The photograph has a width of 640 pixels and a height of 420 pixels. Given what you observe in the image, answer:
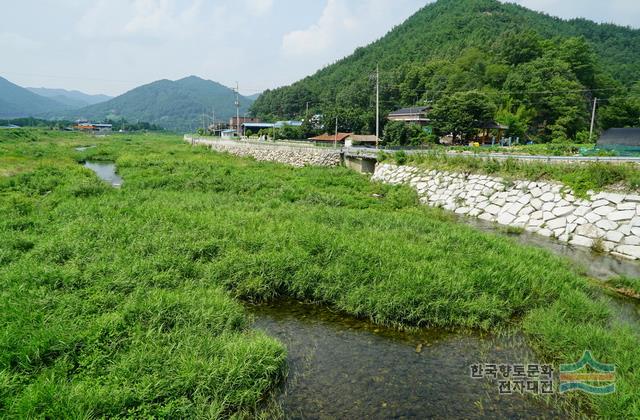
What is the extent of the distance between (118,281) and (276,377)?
4.92 meters

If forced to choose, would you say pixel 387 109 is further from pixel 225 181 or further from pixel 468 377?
pixel 468 377

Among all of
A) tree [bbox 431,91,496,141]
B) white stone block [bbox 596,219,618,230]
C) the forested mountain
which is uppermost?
the forested mountain

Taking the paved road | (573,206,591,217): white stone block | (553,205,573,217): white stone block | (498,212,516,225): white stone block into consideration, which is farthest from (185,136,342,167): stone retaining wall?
(573,206,591,217): white stone block

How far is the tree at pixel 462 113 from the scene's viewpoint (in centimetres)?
4325

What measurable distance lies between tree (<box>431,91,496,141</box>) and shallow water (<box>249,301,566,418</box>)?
3978cm

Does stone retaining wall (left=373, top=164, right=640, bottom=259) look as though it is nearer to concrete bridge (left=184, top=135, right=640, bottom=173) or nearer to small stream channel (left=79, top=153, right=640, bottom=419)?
concrete bridge (left=184, top=135, right=640, bottom=173)

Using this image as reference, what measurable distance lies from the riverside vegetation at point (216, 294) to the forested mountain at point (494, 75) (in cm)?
3554

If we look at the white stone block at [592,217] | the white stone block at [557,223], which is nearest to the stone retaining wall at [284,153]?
the white stone block at [557,223]

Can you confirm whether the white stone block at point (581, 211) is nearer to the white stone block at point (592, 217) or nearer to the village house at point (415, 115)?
the white stone block at point (592, 217)

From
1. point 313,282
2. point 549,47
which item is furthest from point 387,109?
point 313,282

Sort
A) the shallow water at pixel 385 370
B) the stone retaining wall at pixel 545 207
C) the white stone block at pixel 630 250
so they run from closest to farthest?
the shallow water at pixel 385 370
the white stone block at pixel 630 250
the stone retaining wall at pixel 545 207

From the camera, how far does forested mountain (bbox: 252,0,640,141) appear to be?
53.2 metres

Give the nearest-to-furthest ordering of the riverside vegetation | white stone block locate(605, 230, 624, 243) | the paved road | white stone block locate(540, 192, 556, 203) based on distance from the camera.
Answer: the riverside vegetation → white stone block locate(605, 230, 624, 243) → the paved road → white stone block locate(540, 192, 556, 203)

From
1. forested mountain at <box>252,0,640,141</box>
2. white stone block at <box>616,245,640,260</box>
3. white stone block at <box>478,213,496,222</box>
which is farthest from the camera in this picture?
forested mountain at <box>252,0,640,141</box>
